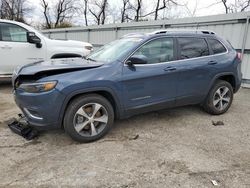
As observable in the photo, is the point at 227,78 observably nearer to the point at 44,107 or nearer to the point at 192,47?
the point at 192,47

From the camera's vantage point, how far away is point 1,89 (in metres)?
7.30

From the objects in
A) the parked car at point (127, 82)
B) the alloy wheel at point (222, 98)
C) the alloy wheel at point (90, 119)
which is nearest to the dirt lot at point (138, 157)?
the alloy wheel at point (90, 119)

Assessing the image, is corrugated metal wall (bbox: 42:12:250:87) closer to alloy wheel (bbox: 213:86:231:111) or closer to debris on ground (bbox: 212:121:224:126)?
alloy wheel (bbox: 213:86:231:111)

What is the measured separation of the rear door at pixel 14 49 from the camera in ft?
22.6

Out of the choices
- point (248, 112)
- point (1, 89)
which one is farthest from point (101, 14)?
point (248, 112)

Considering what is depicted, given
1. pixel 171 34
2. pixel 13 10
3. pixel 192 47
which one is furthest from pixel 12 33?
pixel 13 10

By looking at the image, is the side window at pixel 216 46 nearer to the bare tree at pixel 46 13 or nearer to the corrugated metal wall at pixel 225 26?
the corrugated metal wall at pixel 225 26

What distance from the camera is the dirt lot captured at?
292cm

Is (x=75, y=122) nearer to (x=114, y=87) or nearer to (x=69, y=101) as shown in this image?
(x=69, y=101)

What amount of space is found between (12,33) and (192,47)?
5.12m

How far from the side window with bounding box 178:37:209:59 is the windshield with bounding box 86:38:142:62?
2.83ft

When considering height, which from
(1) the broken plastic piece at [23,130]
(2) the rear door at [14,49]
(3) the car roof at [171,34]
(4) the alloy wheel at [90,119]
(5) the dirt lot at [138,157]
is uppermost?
(3) the car roof at [171,34]

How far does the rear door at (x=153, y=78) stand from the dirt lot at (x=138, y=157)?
541 millimetres

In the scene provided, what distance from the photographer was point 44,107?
348 cm
